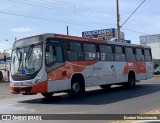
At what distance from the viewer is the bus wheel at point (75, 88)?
692 inches

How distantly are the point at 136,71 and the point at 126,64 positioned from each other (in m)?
1.64

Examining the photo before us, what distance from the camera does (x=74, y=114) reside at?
460 inches

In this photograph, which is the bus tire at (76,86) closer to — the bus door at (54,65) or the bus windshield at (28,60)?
the bus door at (54,65)

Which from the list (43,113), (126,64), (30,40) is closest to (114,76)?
(126,64)

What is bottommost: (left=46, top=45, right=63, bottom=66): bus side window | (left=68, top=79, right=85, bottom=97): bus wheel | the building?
(left=68, top=79, right=85, bottom=97): bus wheel

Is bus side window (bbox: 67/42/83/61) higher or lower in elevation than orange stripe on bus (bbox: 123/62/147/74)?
higher

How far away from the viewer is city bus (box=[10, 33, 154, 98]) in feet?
52.4

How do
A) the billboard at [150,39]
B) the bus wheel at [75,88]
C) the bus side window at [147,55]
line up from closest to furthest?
the bus wheel at [75,88] < the bus side window at [147,55] < the billboard at [150,39]

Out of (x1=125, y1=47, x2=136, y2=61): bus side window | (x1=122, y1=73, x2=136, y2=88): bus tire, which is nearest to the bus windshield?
(x1=125, y1=47, x2=136, y2=61): bus side window

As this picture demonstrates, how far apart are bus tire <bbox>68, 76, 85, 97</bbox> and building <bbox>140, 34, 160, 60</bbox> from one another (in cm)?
6344

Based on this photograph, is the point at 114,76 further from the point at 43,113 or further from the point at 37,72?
the point at 43,113

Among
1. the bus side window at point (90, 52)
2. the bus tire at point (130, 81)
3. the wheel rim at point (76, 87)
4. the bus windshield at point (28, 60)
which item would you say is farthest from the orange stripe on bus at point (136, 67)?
the bus windshield at point (28, 60)

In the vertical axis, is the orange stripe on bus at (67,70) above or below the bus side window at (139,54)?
below

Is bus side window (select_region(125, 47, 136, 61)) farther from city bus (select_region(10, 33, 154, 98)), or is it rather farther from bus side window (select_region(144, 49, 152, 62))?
bus side window (select_region(144, 49, 152, 62))
